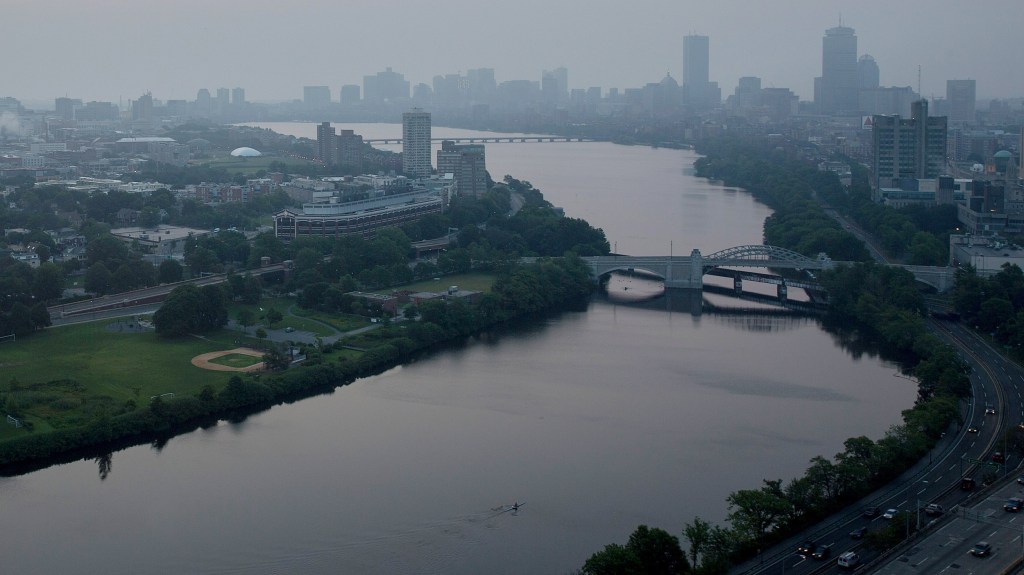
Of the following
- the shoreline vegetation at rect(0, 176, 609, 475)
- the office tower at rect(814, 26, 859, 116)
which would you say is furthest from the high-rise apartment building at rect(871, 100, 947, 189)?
the office tower at rect(814, 26, 859, 116)

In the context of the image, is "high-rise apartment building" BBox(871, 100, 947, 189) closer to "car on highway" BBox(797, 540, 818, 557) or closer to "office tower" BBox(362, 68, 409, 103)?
"car on highway" BBox(797, 540, 818, 557)

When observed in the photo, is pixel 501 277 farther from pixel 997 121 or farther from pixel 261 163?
pixel 997 121

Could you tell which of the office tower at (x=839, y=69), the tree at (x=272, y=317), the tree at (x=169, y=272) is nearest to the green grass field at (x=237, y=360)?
the tree at (x=272, y=317)

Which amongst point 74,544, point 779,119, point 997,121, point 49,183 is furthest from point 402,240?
point 779,119

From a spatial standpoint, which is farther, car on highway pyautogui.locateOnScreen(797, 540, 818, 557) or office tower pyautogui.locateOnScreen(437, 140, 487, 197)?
office tower pyautogui.locateOnScreen(437, 140, 487, 197)

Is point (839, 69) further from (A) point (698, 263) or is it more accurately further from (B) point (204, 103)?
(A) point (698, 263)

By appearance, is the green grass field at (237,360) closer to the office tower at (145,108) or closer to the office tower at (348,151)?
the office tower at (348,151)
